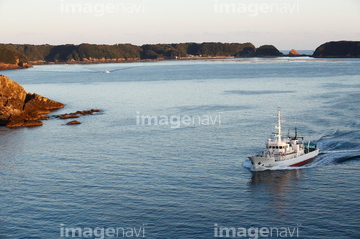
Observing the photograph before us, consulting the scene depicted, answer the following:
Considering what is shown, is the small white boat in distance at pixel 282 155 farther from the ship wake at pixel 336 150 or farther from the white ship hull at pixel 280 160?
the ship wake at pixel 336 150

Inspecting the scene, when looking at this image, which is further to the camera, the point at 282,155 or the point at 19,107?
the point at 19,107

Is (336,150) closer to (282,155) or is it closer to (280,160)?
(282,155)

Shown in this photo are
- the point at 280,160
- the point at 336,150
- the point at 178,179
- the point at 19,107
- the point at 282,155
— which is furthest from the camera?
the point at 19,107

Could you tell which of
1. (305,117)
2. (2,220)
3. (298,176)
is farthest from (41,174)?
(305,117)

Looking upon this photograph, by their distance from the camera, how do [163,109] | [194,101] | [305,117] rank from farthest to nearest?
[194,101] < [163,109] < [305,117]

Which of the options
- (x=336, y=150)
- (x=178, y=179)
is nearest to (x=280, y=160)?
(x=336, y=150)

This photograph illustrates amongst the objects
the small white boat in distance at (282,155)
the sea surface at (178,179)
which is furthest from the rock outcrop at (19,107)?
the small white boat in distance at (282,155)

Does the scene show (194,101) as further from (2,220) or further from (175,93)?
(2,220)

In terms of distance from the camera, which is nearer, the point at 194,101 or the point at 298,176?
the point at 298,176
